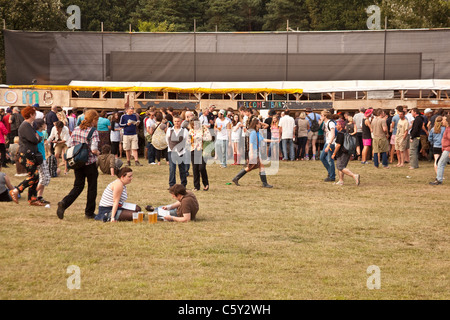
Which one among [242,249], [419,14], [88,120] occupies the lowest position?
[242,249]

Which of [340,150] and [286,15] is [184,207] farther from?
[286,15]

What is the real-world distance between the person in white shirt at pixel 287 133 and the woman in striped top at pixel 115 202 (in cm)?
1232

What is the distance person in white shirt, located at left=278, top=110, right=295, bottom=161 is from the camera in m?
22.8

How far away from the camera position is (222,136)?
2116 centimetres

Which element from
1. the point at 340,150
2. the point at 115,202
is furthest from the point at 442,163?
the point at 115,202

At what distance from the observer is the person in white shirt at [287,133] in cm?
2278

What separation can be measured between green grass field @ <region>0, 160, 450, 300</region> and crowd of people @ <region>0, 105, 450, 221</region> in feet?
2.08

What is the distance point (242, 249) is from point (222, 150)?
11.9m

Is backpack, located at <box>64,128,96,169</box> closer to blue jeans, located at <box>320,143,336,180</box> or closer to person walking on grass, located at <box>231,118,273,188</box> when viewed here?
person walking on grass, located at <box>231,118,273,188</box>

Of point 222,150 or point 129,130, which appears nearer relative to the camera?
point 129,130

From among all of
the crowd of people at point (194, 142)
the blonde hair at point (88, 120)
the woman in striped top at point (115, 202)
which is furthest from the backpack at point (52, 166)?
the woman in striped top at point (115, 202)

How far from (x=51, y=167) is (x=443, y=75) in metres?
19.9

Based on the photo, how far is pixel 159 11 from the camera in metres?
60.9

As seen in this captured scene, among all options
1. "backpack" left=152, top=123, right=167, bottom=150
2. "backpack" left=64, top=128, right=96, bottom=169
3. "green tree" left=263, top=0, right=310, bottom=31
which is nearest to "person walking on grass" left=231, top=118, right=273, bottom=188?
"backpack" left=152, top=123, right=167, bottom=150
